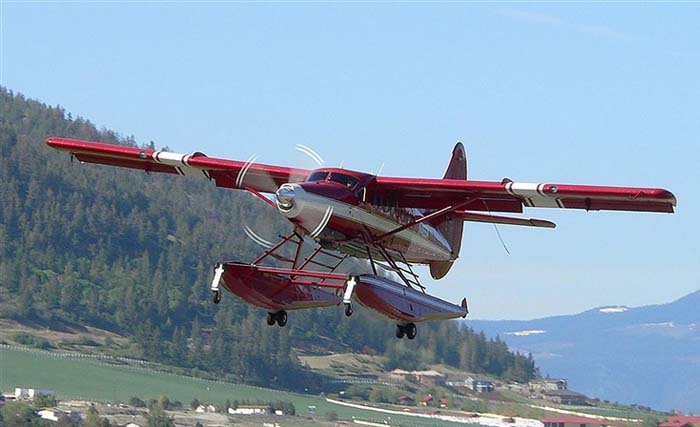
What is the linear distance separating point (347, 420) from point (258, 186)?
92591 millimetres

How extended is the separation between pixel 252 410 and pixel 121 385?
18.0 m

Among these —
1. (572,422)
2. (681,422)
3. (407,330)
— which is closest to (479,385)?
(572,422)

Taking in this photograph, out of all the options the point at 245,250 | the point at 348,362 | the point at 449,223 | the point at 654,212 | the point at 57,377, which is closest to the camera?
the point at 654,212

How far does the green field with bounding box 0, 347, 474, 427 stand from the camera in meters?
133

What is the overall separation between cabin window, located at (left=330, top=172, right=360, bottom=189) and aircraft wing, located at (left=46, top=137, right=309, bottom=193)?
1377 millimetres

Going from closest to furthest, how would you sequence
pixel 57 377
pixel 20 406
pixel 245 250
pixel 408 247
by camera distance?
pixel 408 247 → pixel 20 406 → pixel 57 377 → pixel 245 250

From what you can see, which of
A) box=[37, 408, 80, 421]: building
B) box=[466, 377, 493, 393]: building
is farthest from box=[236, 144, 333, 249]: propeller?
box=[466, 377, 493, 393]: building

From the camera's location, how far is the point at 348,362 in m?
155

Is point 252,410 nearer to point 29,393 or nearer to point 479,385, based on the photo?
point 29,393

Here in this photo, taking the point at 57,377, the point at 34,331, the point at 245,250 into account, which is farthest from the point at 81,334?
the point at 57,377

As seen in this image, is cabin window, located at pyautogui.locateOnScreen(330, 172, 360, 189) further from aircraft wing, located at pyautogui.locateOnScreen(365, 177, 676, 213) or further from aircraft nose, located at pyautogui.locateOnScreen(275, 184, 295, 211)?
aircraft nose, located at pyautogui.locateOnScreen(275, 184, 295, 211)

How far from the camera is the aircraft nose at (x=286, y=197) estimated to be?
29.7 meters

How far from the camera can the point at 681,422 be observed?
125688 mm

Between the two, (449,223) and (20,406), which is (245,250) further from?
(449,223)
